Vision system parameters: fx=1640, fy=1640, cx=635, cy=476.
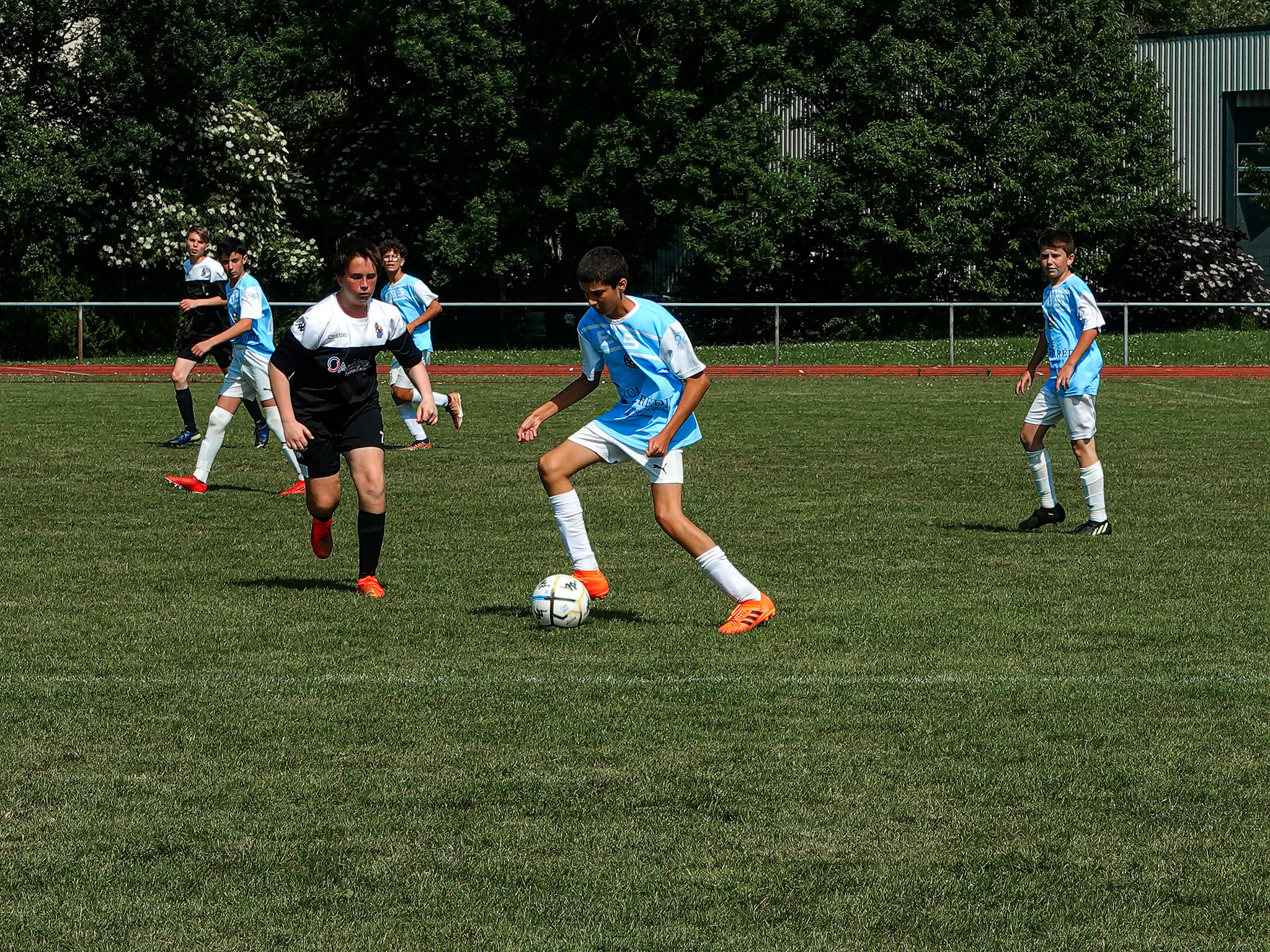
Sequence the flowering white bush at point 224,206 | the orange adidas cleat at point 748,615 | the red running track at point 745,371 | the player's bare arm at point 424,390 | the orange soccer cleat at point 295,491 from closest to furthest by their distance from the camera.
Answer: the orange adidas cleat at point 748,615, the player's bare arm at point 424,390, the orange soccer cleat at point 295,491, the red running track at point 745,371, the flowering white bush at point 224,206

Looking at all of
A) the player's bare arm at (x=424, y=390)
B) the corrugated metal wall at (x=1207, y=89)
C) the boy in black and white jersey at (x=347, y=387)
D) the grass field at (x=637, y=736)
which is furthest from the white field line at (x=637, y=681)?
the corrugated metal wall at (x=1207, y=89)

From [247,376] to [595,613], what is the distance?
22.4 feet

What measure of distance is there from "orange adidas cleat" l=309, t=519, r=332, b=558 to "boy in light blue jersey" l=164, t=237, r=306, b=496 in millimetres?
3995

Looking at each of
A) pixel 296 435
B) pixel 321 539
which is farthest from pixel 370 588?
pixel 296 435

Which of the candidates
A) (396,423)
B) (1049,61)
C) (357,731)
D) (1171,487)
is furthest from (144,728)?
(1049,61)

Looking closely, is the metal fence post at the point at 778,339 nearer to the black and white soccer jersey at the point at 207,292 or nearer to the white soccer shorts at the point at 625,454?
the black and white soccer jersey at the point at 207,292

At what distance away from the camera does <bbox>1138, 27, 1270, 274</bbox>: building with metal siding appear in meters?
42.5

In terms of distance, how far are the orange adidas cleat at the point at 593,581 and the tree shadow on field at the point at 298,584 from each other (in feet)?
4.46

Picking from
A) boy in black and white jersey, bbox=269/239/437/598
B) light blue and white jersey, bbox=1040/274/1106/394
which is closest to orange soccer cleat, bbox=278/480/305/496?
boy in black and white jersey, bbox=269/239/437/598

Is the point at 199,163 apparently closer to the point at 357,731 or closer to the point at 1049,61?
the point at 1049,61

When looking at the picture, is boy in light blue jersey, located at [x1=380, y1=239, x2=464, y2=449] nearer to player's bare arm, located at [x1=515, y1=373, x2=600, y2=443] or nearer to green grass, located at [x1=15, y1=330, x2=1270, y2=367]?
player's bare arm, located at [x1=515, y1=373, x2=600, y2=443]

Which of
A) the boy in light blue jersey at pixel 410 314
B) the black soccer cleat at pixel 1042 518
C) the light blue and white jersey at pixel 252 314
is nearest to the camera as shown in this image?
the black soccer cleat at pixel 1042 518

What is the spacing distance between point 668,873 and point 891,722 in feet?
6.02

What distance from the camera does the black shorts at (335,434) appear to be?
8.70 metres
